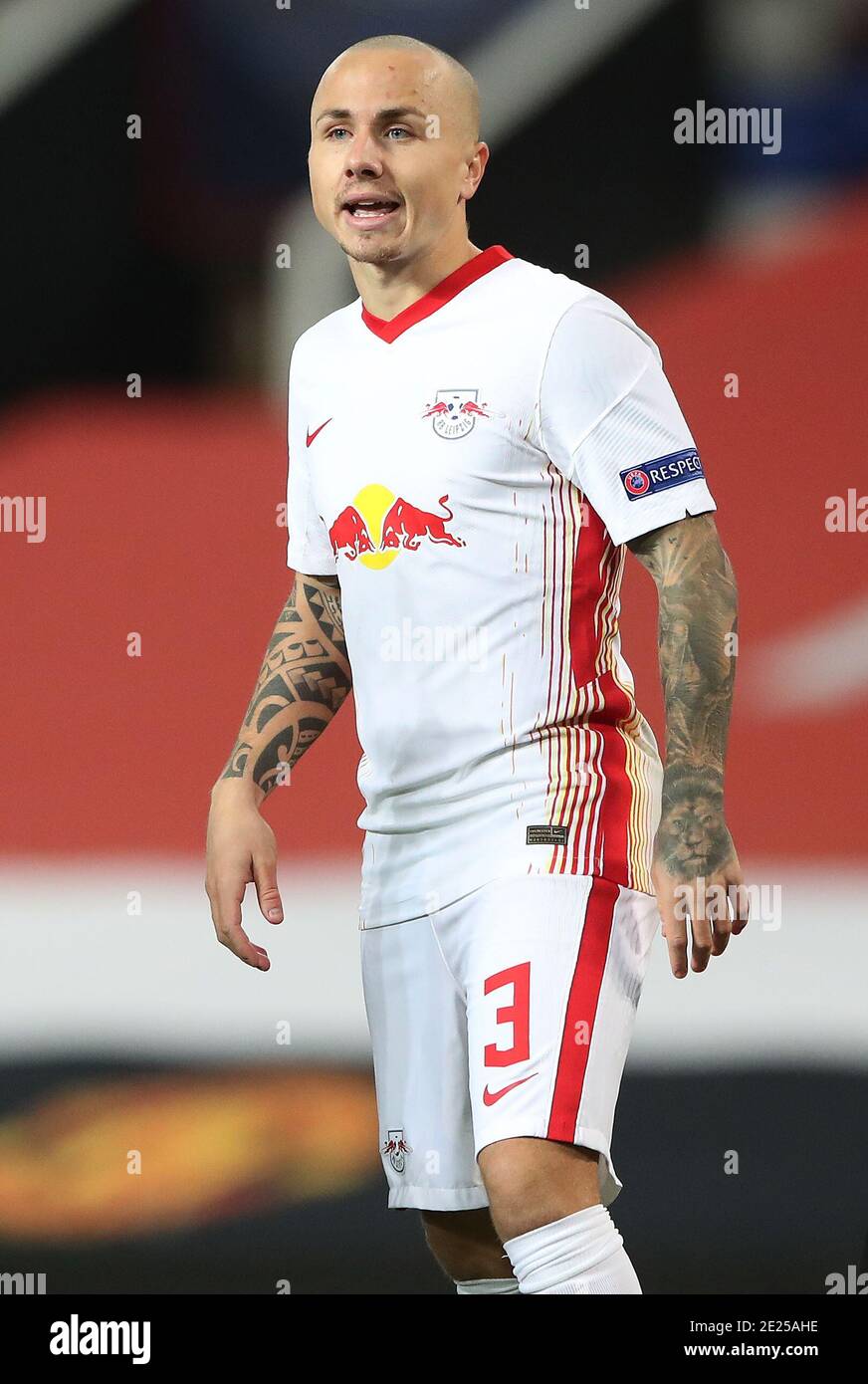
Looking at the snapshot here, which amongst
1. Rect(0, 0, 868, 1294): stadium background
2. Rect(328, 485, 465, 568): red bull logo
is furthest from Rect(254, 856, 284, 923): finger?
Rect(0, 0, 868, 1294): stadium background

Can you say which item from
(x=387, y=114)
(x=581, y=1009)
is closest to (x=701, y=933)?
(x=581, y=1009)

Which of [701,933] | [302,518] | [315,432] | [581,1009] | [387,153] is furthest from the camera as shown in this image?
[302,518]

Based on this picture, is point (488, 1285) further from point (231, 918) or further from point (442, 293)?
point (442, 293)

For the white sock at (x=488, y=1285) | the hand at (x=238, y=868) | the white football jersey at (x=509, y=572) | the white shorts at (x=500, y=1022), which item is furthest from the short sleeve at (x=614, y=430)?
the white sock at (x=488, y=1285)

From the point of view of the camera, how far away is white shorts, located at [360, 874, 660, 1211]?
2363mm

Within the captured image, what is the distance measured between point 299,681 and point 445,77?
0.88 m

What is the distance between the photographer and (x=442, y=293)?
267 cm

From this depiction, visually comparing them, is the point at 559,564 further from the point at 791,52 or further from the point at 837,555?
the point at 791,52

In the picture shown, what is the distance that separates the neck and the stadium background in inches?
47.1

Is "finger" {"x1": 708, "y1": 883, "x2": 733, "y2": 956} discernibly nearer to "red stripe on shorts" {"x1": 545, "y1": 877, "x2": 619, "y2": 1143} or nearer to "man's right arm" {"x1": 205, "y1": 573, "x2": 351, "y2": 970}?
"red stripe on shorts" {"x1": 545, "y1": 877, "x2": 619, "y2": 1143}

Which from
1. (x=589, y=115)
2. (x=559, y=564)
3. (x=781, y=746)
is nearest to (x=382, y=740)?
(x=559, y=564)
